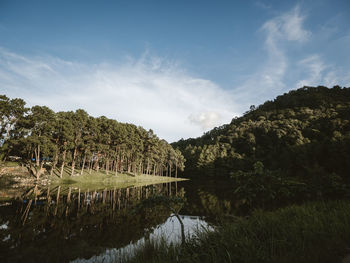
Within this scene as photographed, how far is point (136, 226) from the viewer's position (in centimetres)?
1198

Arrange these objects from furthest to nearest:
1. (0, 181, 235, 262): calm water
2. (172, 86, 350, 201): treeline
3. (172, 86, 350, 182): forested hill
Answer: (172, 86, 350, 182): forested hill < (172, 86, 350, 201): treeline < (0, 181, 235, 262): calm water

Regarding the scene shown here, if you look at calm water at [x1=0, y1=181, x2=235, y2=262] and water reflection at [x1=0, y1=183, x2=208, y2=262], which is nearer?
calm water at [x1=0, y1=181, x2=235, y2=262]

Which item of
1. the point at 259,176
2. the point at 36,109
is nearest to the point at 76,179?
the point at 36,109

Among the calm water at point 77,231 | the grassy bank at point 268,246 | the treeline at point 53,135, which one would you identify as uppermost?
the treeline at point 53,135

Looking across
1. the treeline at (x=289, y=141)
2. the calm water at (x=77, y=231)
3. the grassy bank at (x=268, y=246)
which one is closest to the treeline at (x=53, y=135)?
the calm water at (x=77, y=231)

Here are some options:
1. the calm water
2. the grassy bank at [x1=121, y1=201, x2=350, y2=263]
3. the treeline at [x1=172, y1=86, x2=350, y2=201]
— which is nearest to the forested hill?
the treeline at [x1=172, y1=86, x2=350, y2=201]

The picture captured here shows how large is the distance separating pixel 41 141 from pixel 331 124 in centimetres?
6825

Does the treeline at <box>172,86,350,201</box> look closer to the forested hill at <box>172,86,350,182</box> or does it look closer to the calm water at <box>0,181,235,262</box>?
the forested hill at <box>172,86,350,182</box>

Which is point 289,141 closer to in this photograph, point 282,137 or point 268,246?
point 282,137

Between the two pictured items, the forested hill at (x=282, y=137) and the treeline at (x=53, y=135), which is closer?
the treeline at (x=53, y=135)

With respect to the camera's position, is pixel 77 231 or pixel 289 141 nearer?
pixel 77 231

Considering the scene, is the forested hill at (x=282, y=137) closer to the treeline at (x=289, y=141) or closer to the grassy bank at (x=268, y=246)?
the treeline at (x=289, y=141)

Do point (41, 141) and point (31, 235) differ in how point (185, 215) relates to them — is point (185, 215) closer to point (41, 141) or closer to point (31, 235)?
point (31, 235)

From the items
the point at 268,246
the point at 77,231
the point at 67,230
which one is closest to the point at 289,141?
the point at 268,246
